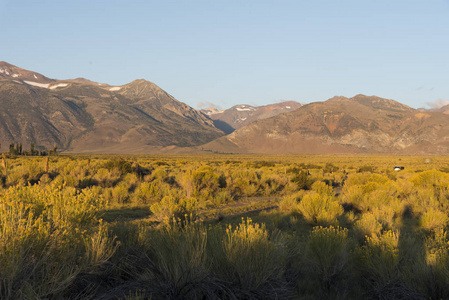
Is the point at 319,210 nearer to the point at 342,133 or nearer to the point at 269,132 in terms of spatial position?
the point at 342,133

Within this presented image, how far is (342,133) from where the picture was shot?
5861 inches

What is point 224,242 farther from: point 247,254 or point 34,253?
point 34,253

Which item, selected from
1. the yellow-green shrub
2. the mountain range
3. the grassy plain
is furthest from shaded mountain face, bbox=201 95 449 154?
the grassy plain

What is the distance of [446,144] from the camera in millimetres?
129250

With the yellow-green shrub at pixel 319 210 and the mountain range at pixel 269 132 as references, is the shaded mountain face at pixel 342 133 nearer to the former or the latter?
the mountain range at pixel 269 132

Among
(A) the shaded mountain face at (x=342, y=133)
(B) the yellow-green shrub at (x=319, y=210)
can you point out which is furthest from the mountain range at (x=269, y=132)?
(B) the yellow-green shrub at (x=319, y=210)

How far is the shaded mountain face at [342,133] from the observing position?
138375 mm

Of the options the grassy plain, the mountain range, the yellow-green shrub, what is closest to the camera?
the grassy plain

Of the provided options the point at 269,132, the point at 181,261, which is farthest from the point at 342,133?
the point at 181,261

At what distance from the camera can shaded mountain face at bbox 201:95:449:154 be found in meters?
138

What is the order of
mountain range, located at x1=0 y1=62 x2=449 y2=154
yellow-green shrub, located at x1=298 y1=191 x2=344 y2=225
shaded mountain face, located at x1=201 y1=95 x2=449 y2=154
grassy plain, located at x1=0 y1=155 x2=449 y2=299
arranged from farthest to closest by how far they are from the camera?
1. mountain range, located at x1=0 y1=62 x2=449 y2=154
2. shaded mountain face, located at x1=201 y1=95 x2=449 y2=154
3. yellow-green shrub, located at x1=298 y1=191 x2=344 y2=225
4. grassy plain, located at x1=0 y1=155 x2=449 y2=299

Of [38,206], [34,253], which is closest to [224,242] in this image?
[34,253]

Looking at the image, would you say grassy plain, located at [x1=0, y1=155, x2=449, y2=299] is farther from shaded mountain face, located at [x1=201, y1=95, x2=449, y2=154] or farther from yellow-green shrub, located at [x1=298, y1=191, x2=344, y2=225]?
shaded mountain face, located at [x1=201, y1=95, x2=449, y2=154]

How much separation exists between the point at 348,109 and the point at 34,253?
177 metres
